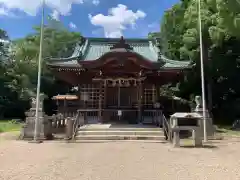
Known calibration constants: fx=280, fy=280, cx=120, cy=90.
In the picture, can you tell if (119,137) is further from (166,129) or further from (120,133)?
(166,129)

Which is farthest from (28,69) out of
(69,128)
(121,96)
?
(69,128)

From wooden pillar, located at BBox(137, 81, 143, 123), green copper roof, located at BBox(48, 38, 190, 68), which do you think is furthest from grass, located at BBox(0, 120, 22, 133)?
wooden pillar, located at BBox(137, 81, 143, 123)

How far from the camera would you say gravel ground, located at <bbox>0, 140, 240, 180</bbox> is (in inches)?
257

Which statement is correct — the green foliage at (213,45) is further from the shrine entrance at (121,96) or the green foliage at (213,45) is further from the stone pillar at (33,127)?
the stone pillar at (33,127)

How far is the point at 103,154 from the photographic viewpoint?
31.0 feet

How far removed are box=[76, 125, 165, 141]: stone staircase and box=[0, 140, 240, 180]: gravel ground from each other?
232cm

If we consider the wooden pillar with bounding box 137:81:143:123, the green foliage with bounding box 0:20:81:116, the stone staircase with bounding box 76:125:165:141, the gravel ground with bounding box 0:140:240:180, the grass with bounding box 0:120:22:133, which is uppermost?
the green foliage with bounding box 0:20:81:116

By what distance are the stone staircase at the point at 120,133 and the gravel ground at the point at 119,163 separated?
91.2 inches

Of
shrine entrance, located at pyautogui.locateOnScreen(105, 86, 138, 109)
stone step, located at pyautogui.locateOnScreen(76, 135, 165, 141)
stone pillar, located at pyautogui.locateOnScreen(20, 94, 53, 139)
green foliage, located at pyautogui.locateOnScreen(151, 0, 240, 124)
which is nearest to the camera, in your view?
stone step, located at pyautogui.locateOnScreen(76, 135, 165, 141)

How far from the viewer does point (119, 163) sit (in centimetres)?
791

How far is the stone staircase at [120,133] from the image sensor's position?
13.4 meters

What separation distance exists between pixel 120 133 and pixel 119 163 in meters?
5.88

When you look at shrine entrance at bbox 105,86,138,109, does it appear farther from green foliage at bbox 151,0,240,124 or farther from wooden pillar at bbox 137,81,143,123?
green foliage at bbox 151,0,240,124

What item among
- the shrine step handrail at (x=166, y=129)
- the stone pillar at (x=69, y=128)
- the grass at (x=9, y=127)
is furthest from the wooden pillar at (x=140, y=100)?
the grass at (x=9, y=127)
